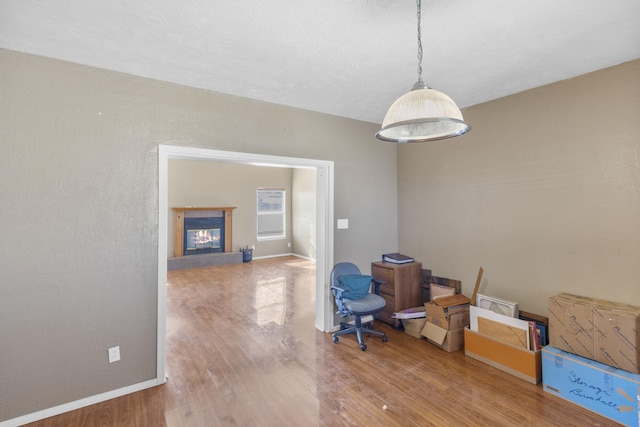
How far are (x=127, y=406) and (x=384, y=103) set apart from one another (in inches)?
140

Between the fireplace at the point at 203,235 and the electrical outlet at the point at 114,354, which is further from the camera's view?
the fireplace at the point at 203,235

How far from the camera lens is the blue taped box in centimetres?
202

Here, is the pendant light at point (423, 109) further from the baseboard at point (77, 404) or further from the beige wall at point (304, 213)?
the beige wall at point (304, 213)

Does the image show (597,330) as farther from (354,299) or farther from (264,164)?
(264,164)

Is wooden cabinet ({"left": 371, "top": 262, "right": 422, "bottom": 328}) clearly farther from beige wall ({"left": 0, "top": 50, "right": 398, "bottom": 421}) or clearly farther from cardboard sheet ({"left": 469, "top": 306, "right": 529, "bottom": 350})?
beige wall ({"left": 0, "top": 50, "right": 398, "bottom": 421})

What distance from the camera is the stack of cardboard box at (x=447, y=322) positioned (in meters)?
3.09

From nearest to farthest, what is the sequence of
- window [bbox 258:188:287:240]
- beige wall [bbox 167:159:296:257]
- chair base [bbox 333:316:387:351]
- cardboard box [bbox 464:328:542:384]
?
cardboard box [bbox 464:328:542:384]
chair base [bbox 333:316:387:351]
beige wall [bbox 167:159:296:257]
window [bbox 258:188:287:240]

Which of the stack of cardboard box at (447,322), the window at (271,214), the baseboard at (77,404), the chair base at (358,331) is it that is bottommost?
the baseboard at (77,404)

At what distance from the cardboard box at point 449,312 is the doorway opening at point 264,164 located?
1.17m

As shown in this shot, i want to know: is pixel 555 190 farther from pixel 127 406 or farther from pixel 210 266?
pixel 210 266

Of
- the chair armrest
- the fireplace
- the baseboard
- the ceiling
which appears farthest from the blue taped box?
the fireplace

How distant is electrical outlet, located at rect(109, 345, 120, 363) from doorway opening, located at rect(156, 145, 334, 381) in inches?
11.4

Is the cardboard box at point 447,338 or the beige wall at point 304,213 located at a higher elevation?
the beige wall at point 304,213

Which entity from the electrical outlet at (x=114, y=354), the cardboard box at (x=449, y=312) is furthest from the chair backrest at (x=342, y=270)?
the electrical outlet at (x=114, y=354)
